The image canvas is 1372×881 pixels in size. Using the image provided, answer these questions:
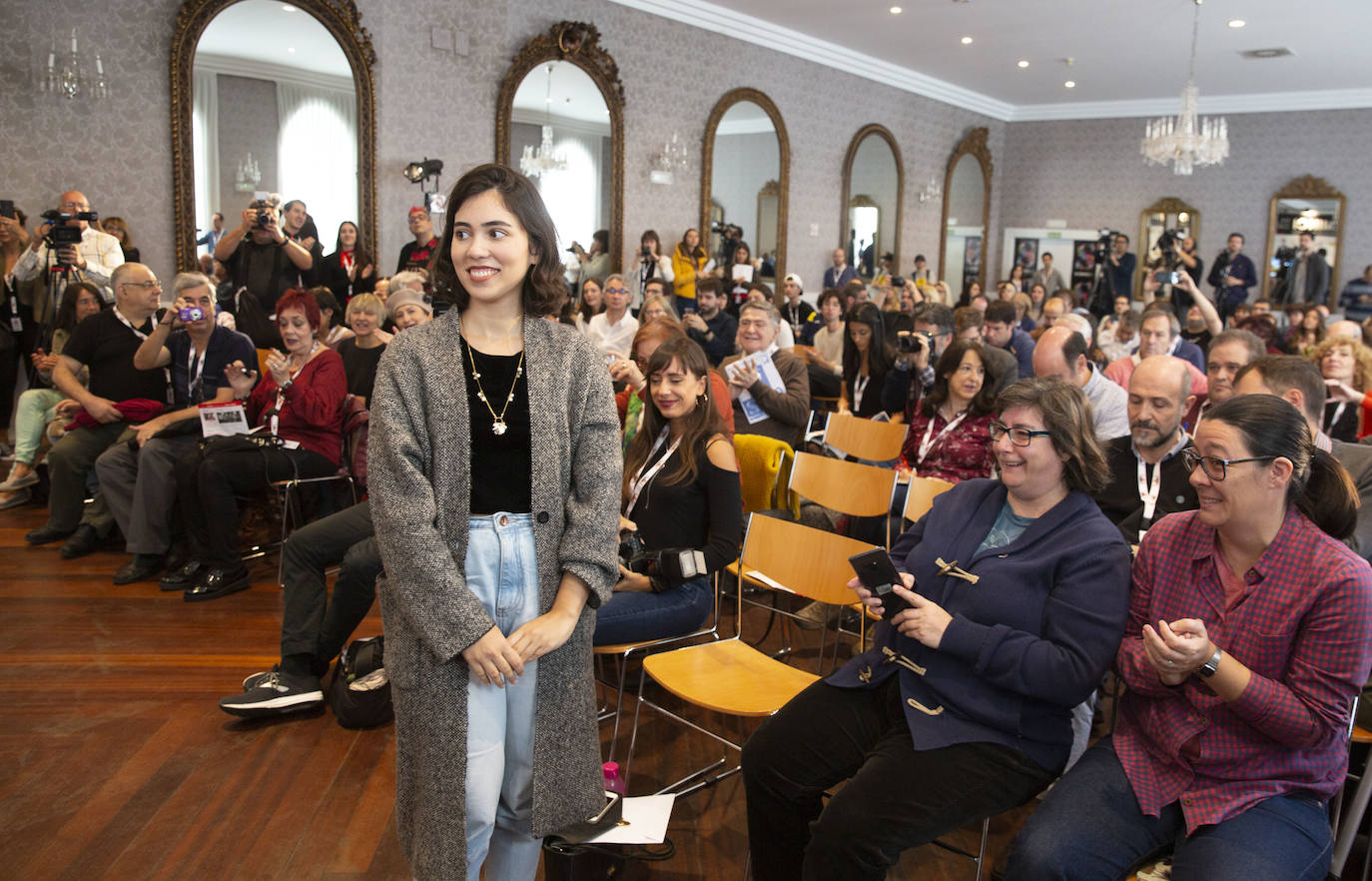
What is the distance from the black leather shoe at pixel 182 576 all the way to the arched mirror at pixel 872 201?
29.4 ft

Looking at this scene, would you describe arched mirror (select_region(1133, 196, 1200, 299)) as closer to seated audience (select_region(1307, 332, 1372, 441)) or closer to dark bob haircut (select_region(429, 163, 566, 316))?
seated audience (select_region(1307, 332, 1372, 441))

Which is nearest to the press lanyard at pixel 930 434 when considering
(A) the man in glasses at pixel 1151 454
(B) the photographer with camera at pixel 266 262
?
(A) the man in glasses at pixel 1151 454

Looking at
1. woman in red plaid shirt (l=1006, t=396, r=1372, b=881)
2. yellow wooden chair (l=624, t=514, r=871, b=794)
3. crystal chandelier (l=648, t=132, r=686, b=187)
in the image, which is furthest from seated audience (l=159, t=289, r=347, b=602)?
crystal chandelier (l=648, t=132, r=686, b=187)

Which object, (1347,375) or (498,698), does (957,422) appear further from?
(498,698)

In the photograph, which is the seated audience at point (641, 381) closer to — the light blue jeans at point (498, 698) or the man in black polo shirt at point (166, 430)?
the light blue jeans at point (498, 698)

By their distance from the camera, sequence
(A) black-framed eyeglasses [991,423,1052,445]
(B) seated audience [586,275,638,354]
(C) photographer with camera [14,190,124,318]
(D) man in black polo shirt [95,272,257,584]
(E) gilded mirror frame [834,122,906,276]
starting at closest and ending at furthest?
(A) black-framed eyeglasses [991,423,1052,445]
(D) man in black polo shirt [95,272,257,584]
(C) photographer with camera [14,190,124,318]
(B) seated audience [586,275,638,354]
(E) gilded mirror frame [834,122,906,276]

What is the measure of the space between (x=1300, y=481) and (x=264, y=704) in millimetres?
2834

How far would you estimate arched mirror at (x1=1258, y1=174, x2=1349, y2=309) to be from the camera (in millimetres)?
12336

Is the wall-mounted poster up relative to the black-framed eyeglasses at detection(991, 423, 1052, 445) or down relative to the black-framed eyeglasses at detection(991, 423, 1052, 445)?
up

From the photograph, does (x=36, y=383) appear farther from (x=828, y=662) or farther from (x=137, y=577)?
(x=828, y=662)

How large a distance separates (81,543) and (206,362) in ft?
3.41

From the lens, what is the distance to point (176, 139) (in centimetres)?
604

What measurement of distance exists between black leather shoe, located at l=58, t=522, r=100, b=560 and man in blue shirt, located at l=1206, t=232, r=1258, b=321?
1291 centimetres

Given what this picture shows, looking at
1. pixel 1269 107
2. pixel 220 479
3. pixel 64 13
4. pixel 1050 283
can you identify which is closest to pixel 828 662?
pixel 220 479
